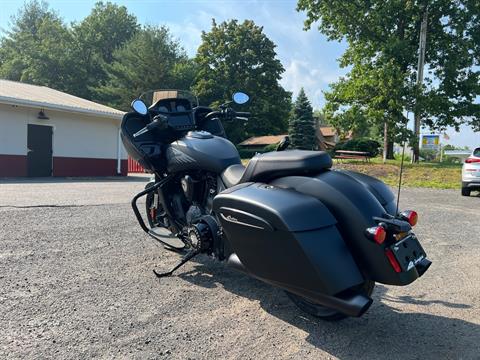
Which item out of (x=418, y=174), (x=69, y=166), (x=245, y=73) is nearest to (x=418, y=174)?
(x=418, y=174)

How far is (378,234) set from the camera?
7.45 feet

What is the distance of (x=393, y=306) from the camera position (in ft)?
10.7

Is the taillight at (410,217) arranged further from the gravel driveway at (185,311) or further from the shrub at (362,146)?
the shrub at (362,146)

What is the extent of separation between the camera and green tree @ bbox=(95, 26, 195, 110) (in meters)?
35.5

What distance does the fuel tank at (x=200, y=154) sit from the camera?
3.53 meters

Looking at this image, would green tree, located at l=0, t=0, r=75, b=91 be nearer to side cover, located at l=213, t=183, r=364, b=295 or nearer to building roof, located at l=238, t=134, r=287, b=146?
building roof, located at l=238, t=134, r=287, b=146

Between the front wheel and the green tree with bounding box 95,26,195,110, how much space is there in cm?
3428

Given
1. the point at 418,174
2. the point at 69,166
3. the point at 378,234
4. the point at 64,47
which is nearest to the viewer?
the point at 378,234

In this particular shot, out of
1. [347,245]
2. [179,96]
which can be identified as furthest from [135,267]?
[347,245]

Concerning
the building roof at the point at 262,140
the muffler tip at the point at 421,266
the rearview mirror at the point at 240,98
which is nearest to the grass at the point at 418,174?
the rearview mirror at the point at 240,98

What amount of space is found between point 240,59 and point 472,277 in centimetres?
3970

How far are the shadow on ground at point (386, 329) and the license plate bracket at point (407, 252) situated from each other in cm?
55

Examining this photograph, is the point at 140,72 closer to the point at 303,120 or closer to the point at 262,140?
the point at 262,140

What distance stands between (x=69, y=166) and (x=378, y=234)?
Result: 592 inches
